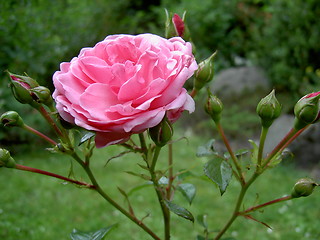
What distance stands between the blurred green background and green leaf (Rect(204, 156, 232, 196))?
A: 1.42 metres

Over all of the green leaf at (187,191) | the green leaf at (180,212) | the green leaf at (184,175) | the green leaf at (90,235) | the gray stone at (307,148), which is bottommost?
the gray stone at (307,148)

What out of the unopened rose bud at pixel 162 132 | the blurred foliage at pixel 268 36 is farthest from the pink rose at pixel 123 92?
the blurred foliage at pixel 268 36

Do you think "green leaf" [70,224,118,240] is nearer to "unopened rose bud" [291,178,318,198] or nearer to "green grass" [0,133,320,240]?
"unopened rose bud" [291,178,318,198]

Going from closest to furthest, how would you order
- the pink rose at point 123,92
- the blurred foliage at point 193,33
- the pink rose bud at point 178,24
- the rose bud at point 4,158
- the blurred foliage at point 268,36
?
the pink rose at point 123,92
the rose bud at point 4,158
the pink rose bud at point 178,24
the blurred foliage at point 193,33
the blurred foliage at point 268,36

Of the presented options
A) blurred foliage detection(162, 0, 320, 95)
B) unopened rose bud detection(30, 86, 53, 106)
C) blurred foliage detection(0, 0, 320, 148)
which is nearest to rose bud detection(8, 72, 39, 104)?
unopened rose bud detection(30, 86, 53, 106)

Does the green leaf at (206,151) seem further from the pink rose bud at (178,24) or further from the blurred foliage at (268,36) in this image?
the blurred foliage at (268,36)

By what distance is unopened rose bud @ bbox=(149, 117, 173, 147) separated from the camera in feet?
1.67

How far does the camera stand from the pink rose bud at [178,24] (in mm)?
693

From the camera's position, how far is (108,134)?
494 millimetres

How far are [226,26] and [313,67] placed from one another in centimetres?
182

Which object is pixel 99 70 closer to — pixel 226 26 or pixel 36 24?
pixel 36 24

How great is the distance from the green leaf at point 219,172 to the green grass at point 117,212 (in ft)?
4.64

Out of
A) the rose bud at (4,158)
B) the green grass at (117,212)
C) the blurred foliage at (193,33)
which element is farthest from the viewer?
the blurred foliage at (193,33)

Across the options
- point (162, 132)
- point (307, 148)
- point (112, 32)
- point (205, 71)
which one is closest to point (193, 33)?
point (112, 32)
